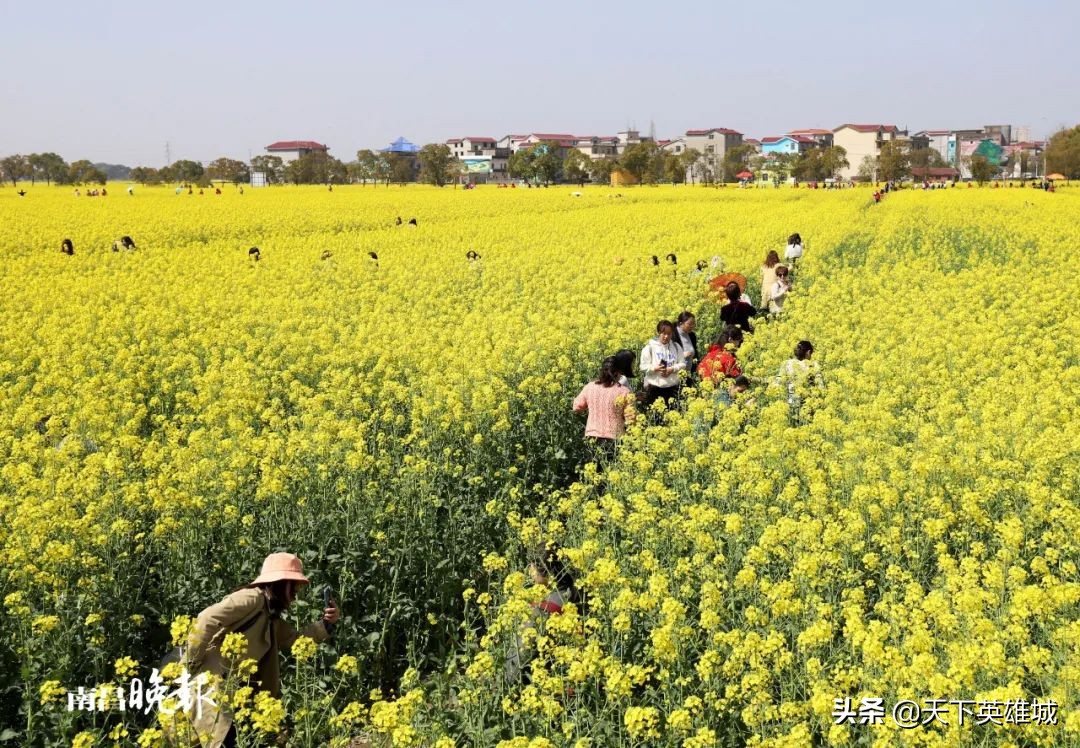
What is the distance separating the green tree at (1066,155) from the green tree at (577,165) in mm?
49397

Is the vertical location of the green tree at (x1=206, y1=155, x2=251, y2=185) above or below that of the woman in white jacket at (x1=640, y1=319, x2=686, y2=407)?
above

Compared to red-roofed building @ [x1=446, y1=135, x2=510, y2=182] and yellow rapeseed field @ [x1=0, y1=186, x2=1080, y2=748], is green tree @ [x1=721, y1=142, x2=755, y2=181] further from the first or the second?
yellow rapeseed field @ [x1=0, y1=186, x2=1080, y2=748]

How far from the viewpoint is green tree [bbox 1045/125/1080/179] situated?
322ft

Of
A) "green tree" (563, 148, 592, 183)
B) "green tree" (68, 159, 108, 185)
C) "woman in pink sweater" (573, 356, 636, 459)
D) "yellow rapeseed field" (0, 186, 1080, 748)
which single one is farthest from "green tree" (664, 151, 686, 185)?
"woman in pink sweater" (573, 356, 636, 459)

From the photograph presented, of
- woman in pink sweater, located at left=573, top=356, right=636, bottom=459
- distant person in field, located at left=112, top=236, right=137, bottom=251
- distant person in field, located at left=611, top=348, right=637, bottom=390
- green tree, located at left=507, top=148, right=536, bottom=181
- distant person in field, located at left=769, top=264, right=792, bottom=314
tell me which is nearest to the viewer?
woman in pink sweater, located at left=573, top=356, right=636, bottom=459

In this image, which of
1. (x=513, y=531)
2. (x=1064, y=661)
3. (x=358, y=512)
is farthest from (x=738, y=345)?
(x=1064, y=661)

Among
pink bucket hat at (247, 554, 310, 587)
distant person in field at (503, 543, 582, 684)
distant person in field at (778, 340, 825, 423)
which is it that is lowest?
distant person in field at (503, 543, 582, 684)

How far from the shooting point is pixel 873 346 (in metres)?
12.6

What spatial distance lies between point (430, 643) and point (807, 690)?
9.12 ft

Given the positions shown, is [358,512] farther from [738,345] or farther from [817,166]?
[817,166]

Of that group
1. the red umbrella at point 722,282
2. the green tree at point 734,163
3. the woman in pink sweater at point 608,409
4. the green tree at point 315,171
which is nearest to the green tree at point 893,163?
the green tree at point 734,163

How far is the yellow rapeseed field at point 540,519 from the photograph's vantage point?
4617 mm

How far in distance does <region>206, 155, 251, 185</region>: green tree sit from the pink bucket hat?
112 metres

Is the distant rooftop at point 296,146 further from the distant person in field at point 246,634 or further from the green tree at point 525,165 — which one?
the distant person in field at point 246,634
